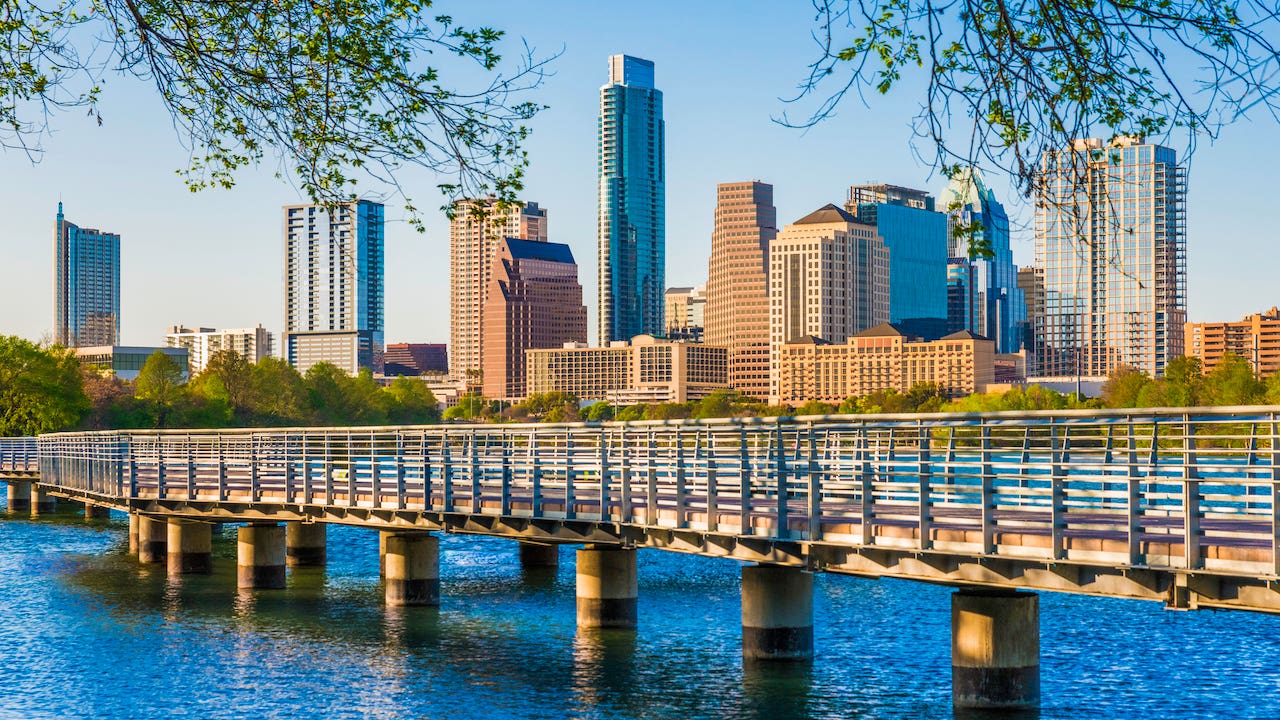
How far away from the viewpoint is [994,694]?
2608 centimetres

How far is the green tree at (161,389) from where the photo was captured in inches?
6009

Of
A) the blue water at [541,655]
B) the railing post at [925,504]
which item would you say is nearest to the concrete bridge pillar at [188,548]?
the blue water at [541,655]

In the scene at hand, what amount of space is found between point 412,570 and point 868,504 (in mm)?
20447

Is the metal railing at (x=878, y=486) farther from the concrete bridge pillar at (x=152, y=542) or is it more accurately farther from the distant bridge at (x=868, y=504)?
the concrete bridge pillar at (x=152, y=542)

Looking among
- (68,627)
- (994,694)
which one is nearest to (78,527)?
(68,627)

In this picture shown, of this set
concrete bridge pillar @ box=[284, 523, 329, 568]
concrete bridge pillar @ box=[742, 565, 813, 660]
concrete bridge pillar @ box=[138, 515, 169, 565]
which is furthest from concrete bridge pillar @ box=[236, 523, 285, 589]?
concrete bridge pillar @ box=[742, 565, 813, 660]

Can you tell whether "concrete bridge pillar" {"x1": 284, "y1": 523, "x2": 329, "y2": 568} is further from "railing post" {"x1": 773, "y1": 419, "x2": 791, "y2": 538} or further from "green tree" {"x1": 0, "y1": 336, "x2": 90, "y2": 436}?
"green tree" {"x1": 0, "y1": 336, "x2": 90, "y2": 436}

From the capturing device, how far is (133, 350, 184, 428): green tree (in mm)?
152625

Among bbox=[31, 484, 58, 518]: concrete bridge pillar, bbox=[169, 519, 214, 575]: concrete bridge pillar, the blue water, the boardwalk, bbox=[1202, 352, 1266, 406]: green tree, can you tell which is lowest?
bbox=[31, 484, 58, 518]: concrete bridge pillar

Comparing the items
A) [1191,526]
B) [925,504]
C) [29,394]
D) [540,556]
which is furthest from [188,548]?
[29,394]

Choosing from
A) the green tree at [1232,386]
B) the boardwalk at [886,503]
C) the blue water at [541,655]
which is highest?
the green tree at [1232,386]

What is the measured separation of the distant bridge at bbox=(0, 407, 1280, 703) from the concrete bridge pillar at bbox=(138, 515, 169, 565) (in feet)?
23.8

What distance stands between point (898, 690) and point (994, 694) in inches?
160

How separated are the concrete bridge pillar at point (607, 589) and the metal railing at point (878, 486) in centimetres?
249
